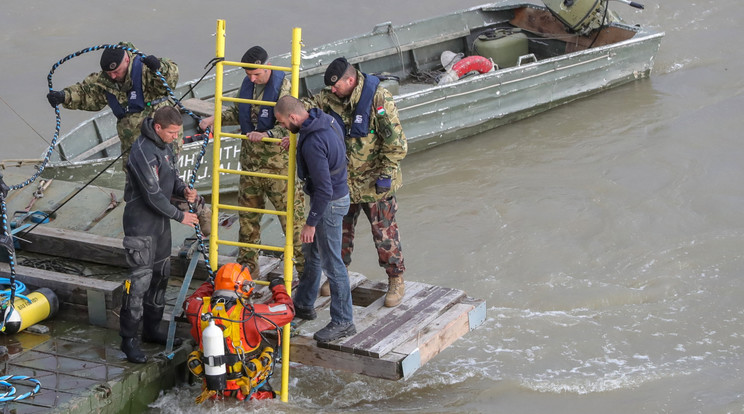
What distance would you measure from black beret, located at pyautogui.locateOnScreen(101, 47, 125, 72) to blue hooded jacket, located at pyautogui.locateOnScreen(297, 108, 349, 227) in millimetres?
2282

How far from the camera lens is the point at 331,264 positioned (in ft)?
23.0

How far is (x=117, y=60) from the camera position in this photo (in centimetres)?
813

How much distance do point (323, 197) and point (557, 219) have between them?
5.25 metres

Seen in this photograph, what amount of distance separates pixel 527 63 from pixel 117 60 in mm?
8057

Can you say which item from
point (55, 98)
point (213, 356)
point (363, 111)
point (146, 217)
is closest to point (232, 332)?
point (213, 356)

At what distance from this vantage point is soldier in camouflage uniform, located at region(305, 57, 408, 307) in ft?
23.2

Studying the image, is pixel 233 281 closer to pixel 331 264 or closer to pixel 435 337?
pixel 331 264

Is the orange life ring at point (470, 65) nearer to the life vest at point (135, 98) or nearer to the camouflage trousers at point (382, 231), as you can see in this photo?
the life vest at point (135, 98)

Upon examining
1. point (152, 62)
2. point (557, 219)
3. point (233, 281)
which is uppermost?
point (152, 62)

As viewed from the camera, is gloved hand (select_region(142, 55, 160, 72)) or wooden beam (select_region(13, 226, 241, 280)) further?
wooden beam (select_region(13, 226, 241, 280))

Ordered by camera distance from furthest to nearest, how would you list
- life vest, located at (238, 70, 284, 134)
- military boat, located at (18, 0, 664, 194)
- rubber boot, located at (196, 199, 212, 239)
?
military boat, located at (18, 0, 664, 194)
rubber boot, located at (196, 199, 212, 239)
life vest, located at (238, 70, 284, 134)

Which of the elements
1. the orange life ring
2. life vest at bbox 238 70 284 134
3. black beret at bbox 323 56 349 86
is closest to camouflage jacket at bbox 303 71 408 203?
black beret at bbox 323 56 349 86

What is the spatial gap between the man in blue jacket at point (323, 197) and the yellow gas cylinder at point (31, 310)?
199 cm

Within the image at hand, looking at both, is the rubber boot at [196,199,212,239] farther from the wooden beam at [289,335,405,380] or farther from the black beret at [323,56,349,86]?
the black beret at [323,56,349,86]
